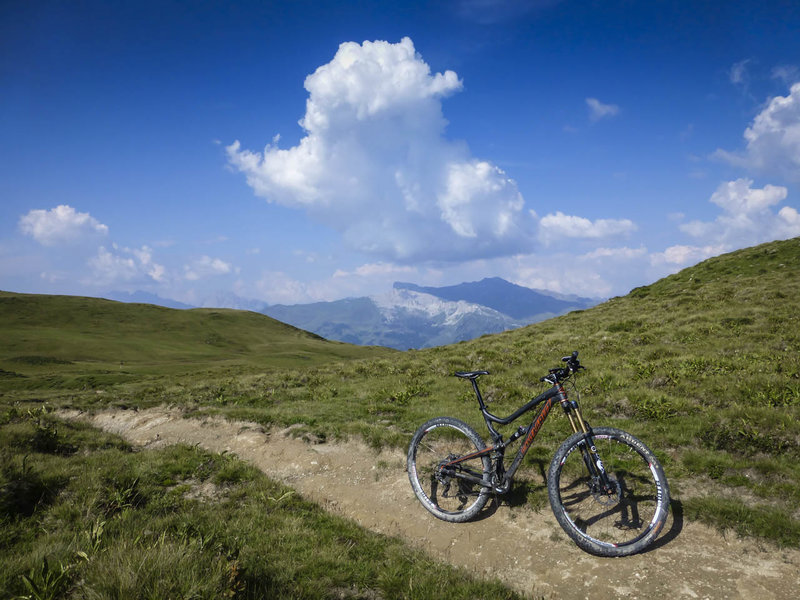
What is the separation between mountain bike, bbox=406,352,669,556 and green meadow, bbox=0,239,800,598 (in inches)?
29.5

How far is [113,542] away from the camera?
4949mm

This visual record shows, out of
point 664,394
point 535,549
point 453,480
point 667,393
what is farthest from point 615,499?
point 667,393

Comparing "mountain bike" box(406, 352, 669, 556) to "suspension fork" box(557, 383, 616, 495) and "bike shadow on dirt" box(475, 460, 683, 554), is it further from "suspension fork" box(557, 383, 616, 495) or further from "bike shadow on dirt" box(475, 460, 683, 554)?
"bike shadow on dirt" box(475, 460, 683, 554)

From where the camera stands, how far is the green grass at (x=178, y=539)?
401 cm

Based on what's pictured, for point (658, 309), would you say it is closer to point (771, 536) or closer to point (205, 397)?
point (771, 536)

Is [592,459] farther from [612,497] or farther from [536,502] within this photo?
[536,502]

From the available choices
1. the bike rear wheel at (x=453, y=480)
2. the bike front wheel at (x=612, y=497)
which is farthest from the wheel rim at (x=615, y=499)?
the bike rear wheel at (x=453, y=480)

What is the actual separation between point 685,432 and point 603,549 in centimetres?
538

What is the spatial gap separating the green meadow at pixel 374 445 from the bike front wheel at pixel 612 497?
66 centimetres

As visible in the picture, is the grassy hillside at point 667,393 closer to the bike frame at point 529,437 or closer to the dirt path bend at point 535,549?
the dirt path bend at point 535,549

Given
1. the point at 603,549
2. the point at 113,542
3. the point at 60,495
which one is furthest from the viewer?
the point at 60,495

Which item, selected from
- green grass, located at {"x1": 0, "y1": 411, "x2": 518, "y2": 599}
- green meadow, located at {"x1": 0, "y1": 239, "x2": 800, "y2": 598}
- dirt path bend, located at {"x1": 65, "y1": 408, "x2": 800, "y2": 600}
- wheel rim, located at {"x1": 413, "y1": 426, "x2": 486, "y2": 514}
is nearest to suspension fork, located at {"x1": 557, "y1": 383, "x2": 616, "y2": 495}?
dirt path bend, located at {"x1": 65, "y1": 408, "x2": 800, "y2": 600}

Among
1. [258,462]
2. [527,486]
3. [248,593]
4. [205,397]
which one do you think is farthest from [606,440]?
[205,397]

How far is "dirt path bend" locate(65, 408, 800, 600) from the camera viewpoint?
545 centimetres
